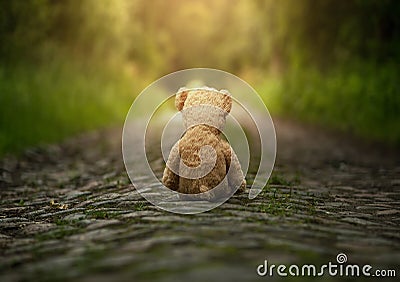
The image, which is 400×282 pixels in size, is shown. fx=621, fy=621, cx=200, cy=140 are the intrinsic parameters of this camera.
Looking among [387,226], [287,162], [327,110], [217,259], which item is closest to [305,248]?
[217,259]

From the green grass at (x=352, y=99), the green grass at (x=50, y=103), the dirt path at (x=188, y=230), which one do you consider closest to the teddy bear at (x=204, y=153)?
the dirt path at (x=188, y=230)

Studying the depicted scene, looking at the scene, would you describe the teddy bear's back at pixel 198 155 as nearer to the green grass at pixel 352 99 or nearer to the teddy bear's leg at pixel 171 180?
the teddy bear's leg at pixel 171 180

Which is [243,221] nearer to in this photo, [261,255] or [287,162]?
[261,255]

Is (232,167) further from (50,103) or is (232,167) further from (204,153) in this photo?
(50,103)

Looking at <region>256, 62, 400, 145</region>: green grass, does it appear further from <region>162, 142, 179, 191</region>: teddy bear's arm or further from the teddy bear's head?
<region>162, 142, 179, 191</region>: teddy bear's arm

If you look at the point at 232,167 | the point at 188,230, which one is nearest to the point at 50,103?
the point at 232,167
